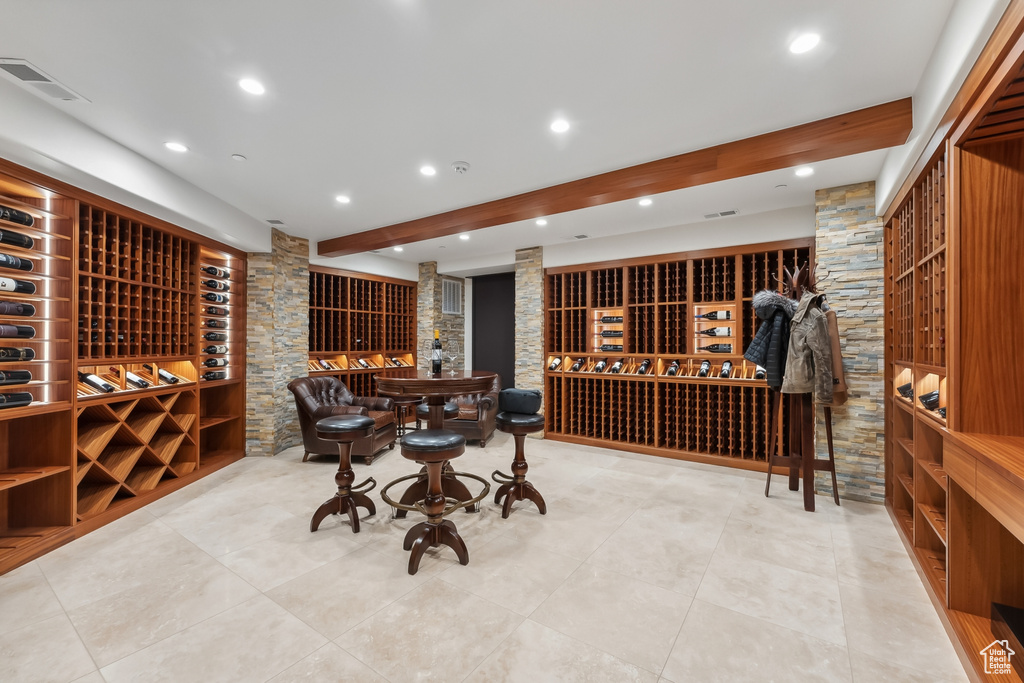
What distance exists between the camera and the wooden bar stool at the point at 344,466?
112 inches

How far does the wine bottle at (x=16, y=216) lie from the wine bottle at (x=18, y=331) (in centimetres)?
52

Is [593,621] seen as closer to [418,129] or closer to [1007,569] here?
[1007,569]

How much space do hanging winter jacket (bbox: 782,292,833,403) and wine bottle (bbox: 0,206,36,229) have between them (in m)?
5.44

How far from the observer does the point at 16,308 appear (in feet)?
8.37

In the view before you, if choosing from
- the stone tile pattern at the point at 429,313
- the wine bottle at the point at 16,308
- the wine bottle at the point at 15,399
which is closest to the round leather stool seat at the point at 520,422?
the wine bottle at the point at 15,399

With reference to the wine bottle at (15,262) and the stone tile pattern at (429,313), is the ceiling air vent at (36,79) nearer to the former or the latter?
the wine bottle at (15,262)

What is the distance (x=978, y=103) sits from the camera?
1571 mm

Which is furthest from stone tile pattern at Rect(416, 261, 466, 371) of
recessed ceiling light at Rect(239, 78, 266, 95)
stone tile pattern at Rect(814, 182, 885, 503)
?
stone tile pattern at Rect(814, 182, 885, 503)

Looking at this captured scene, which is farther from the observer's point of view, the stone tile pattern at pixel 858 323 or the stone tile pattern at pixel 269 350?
the stone tile pattern at pixel 269 350

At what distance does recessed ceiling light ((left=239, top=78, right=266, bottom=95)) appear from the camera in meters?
2.18

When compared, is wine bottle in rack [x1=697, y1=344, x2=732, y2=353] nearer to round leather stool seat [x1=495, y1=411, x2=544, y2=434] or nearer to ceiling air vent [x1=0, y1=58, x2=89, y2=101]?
round leather stool seat [x1=495, y1=411, x2=544, y2=434]

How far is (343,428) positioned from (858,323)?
167 inches

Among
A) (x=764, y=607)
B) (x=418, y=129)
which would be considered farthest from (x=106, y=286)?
(x=764, y=607)

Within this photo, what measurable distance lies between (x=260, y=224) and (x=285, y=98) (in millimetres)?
2937
